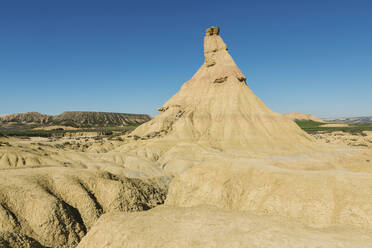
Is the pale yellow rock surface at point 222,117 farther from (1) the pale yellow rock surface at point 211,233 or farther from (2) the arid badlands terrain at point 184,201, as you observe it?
(1) the pale yellow rock surface at point 211,233


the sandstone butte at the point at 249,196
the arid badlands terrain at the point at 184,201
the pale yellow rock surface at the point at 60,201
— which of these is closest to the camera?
the sandstone butte at the point at 249,196

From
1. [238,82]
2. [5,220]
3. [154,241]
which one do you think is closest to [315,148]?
[238,82]

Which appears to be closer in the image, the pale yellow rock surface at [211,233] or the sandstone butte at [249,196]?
the pale yellow rock surface at [211,233]

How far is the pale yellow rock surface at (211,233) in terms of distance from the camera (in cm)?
1321

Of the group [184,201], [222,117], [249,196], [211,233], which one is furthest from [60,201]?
[222,117]

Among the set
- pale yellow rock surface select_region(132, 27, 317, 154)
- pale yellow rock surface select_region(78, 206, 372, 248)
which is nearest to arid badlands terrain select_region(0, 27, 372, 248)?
pale yellow rock surface select_region(78, 206, 372, 248)

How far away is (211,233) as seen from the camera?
14672mm

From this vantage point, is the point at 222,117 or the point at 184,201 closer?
the point at 184,201

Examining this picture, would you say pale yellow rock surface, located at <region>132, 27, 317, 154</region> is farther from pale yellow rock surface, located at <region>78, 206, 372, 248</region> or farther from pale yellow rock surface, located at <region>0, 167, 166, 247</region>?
pale yellow rock surface, located at <region>78, 206, 372, 248</region>

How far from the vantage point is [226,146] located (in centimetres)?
5531

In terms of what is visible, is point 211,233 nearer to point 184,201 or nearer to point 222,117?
point 184,201

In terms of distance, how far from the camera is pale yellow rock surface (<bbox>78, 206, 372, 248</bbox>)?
13205mm

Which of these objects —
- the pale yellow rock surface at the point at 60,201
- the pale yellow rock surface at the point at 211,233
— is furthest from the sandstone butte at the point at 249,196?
the pale yellow rock surface at the point at 60,201

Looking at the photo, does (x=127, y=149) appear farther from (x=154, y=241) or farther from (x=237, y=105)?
(x=154, y=241)
